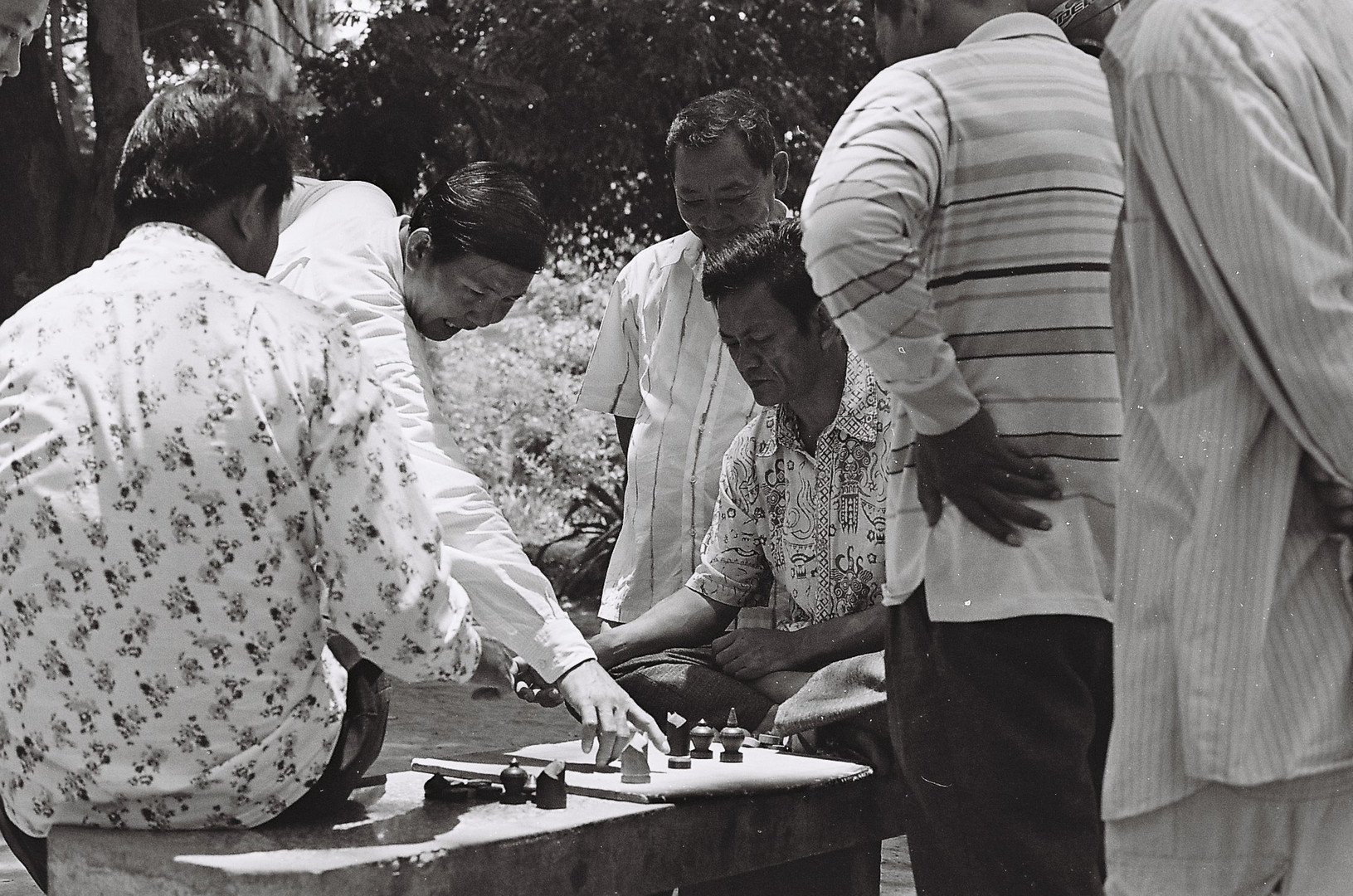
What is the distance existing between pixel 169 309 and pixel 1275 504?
5.01 ft

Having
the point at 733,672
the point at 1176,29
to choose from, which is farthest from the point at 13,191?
the point at 1176,29

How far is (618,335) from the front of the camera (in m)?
4.68

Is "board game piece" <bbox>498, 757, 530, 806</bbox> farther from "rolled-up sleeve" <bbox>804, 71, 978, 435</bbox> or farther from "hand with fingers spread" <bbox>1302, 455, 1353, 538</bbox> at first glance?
"hand with fingers spread" <bbox>1302, 455, 1353, 538</bbox>

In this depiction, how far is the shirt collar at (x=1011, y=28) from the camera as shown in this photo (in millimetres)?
2488

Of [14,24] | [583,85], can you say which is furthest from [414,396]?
[583,85]

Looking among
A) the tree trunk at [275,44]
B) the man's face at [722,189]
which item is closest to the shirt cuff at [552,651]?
the man's face at [722,189]

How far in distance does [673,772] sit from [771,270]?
1083 mm

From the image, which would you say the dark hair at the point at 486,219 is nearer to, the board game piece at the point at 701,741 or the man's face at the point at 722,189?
the man's face at the point at 722,189

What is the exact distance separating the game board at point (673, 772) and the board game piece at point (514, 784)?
0.41 feet

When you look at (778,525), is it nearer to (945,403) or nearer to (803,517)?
(803,517)

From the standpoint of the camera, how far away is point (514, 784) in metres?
2.84

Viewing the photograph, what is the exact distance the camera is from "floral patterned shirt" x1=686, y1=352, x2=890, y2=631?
334 cm

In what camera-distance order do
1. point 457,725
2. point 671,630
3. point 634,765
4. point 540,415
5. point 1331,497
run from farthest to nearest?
1. point 540,415
2. point 457,725
3. point 671,630
4. point 634,765
5. point 1331,497

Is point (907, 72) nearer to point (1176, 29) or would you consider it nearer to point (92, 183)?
point (1176, 29)
